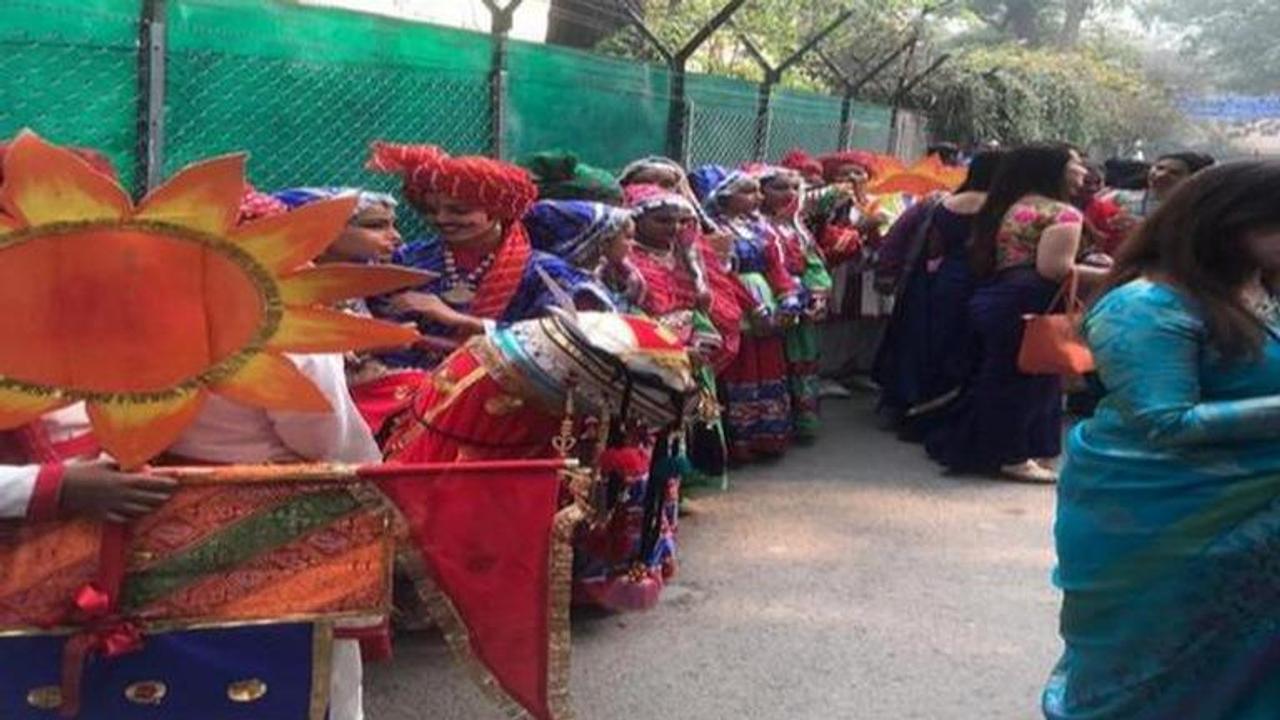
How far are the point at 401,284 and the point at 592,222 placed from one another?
7.36 feet

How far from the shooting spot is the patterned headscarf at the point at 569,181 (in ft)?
15.0

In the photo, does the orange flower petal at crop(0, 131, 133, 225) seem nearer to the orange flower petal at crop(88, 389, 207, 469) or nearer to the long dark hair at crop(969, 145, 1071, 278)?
the orange flower petal at crop(88, 389, 207, 469)

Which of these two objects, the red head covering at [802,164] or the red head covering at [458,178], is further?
the red head covering at [802,164]

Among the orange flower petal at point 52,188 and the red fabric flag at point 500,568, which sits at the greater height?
the orange flower petal at point 52,188

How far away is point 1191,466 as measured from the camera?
241cm

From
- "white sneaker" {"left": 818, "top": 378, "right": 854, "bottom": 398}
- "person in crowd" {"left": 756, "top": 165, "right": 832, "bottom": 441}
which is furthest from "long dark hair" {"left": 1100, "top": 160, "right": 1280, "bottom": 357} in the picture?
"white sneaker" {"left": 818, "top": 378, "right": 854, "bottom": 398}

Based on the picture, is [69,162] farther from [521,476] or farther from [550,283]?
[550,283]

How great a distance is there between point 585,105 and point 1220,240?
4.06 m

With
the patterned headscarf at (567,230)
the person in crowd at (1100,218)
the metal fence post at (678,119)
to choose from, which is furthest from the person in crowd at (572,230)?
the person in crowd at (1100,218)

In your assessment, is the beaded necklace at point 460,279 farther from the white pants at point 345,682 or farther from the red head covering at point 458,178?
the white pants at point 345,682

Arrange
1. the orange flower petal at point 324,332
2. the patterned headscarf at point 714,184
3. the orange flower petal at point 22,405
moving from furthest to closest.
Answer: the patterned headscarf at point 714,184
the orange flower petal at point 324,332
the orange flower petal at point 22,405

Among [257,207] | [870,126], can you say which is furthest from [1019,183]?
[870,126]

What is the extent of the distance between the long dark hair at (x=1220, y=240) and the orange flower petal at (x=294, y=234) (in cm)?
167

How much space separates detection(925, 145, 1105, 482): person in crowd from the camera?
5582 mm
